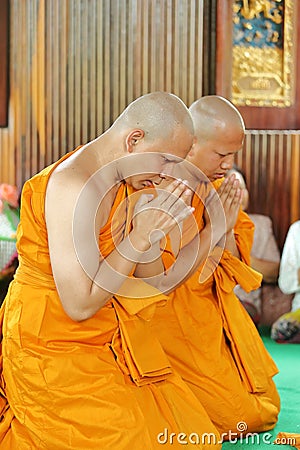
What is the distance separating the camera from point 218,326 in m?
3.40

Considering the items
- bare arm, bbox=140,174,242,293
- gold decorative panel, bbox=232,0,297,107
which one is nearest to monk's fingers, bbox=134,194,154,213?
bare arm, bbox=140,174,242,293

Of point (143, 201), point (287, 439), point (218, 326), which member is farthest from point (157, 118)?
point (287, 439)

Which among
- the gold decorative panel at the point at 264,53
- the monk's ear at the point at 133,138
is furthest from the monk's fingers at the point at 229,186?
the gold decorative panel at the point at 264,53

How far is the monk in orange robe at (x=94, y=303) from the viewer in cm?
253

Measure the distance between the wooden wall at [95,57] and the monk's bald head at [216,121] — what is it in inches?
107

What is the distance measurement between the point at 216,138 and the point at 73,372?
3.61 feet

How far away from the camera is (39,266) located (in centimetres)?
262

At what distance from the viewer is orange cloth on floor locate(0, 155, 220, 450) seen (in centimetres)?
254

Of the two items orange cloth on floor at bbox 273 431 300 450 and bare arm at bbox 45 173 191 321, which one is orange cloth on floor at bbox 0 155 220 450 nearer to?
bare arm at bbox 45 173 191 321

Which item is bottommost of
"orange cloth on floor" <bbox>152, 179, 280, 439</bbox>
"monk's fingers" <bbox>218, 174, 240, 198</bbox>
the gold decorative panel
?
"orange cloth on floor" <bbox>152, 179, 280, 439</bbox>

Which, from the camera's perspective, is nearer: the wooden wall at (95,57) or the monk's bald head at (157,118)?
the monk's bald head at (157,118)

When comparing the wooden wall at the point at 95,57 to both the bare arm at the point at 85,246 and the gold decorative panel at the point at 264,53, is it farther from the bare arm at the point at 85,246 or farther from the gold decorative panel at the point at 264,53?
the bare arm at the point at 85,246

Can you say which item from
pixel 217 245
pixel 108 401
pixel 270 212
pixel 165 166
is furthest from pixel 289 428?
pixel 270 212

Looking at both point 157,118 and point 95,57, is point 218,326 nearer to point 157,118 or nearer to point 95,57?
point 157,118
